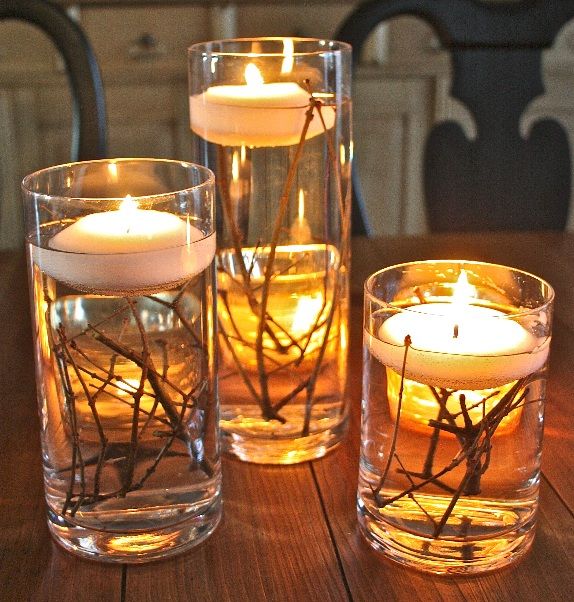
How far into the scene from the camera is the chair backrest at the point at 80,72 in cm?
121

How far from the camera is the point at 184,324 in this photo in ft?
1.85

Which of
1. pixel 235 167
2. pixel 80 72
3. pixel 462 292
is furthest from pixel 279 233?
pixel 80 72

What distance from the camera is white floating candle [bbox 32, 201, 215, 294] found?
498 mm

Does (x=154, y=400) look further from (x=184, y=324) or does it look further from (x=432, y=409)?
(x=432, y=409)

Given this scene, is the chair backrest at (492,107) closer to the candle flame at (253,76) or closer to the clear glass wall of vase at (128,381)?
the candle flame at (253,76)

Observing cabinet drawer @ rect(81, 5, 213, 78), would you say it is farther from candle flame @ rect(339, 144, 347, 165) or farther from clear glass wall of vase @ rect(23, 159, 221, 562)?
clear glass wall of vase @ rect(23, 159, 221, 562)

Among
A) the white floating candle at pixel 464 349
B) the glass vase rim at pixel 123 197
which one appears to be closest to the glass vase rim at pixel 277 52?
the glass vase rim at pixel 123 197

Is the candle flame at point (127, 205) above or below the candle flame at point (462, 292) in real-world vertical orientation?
above

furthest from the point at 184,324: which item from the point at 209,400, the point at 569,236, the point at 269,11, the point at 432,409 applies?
the point at 269,11

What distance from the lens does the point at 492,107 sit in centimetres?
129

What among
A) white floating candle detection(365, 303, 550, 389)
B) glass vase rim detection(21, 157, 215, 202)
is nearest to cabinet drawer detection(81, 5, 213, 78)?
glass vase rim detection(21, 157, 215, 202)

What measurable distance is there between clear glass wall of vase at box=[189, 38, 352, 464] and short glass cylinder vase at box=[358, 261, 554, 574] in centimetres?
12

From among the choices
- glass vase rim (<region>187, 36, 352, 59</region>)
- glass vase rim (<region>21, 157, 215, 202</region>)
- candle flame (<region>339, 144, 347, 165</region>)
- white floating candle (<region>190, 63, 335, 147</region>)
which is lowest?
candle flame (<region>339, 144, 347, 165</region>)

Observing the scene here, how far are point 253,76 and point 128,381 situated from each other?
Result: 0.23 m
